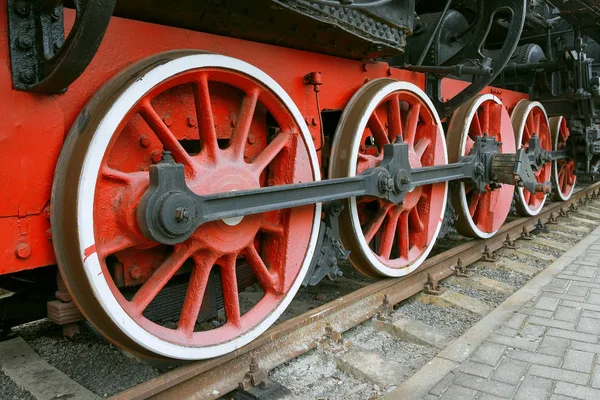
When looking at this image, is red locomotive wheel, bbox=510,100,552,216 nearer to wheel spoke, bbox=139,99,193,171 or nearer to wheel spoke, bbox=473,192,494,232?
wheel spoke, bbox=473,192,494,232

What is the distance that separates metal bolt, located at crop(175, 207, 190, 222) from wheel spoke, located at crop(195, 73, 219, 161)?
36cm

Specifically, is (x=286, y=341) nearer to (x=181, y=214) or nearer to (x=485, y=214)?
(x=181, y=214)

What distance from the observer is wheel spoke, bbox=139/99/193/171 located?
1859 millimetres

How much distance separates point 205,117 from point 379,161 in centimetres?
136

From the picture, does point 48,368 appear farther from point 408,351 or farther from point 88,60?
point 408,351

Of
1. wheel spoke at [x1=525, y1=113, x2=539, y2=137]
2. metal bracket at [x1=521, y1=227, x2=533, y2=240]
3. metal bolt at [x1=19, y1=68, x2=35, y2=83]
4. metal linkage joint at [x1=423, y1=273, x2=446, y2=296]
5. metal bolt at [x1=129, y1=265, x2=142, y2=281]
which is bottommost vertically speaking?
metal bracket at [x1=521, y1=227, x2=533, y2=240]

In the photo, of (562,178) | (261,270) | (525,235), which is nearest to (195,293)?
(261,270)

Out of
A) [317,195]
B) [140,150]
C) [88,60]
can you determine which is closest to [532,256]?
[317,195]

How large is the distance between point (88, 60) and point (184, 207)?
22.5 inches

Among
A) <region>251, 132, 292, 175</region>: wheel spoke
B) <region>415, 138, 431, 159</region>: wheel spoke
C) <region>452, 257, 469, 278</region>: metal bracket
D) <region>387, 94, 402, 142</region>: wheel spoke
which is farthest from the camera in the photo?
<region>452, 257, 469, 278</region>: metal bracket

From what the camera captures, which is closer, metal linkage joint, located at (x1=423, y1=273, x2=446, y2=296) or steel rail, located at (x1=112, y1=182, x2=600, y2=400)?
steel rail, located at (x1=112, y1=182, x2=600, y2=400)

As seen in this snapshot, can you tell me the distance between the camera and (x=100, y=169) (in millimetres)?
1735

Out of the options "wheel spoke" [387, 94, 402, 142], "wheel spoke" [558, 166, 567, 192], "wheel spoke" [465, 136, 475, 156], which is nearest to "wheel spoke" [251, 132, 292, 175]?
"wheel spoke" [387, 94, 402, 142]

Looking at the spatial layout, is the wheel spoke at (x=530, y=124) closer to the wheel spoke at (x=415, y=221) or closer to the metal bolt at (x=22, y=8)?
the wheel spoke at (x=415, y=221)
